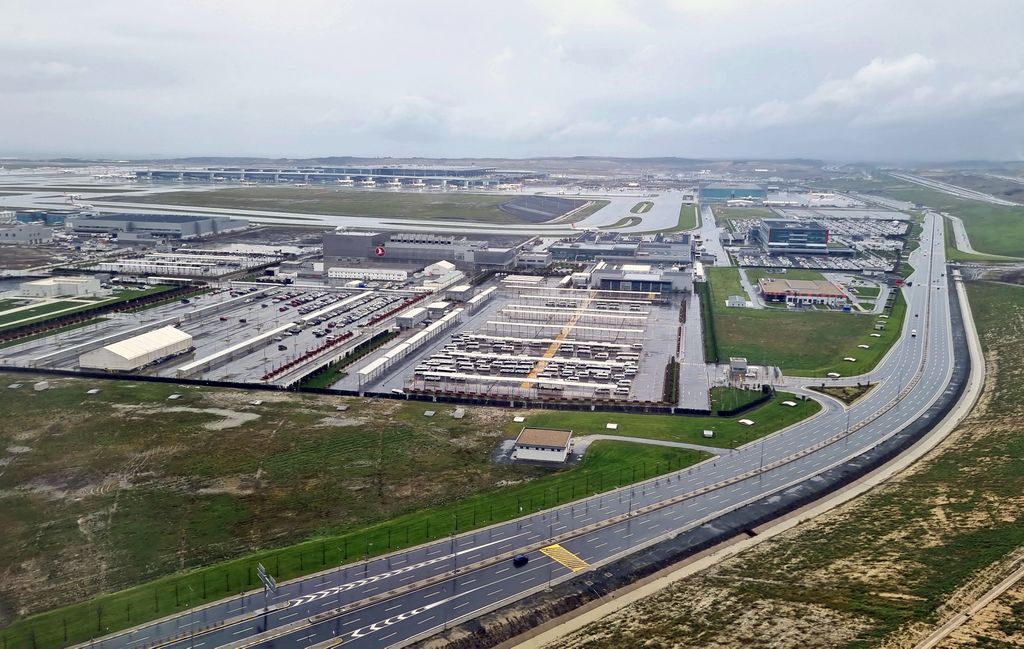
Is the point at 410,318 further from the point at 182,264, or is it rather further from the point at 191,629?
the point at 191,629

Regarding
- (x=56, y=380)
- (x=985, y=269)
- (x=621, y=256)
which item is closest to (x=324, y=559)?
(x=56, y=380)

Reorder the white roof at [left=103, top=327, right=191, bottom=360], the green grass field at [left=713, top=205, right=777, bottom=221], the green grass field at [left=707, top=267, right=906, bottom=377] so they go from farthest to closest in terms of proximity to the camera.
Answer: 1. the green grass field at [left=713, top=205, right=777, bottom=221]
2. the green grass field at [left=707, top=267, right=906, bottom=377]
3. the white roof at [left=103, top=327, right=191, bottom=360]

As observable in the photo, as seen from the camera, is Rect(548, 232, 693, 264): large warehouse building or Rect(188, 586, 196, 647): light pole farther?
Rect(548, 232, 693, 264): large warehouse building

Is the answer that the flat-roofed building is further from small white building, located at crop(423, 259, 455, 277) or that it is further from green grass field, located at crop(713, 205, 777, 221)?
green grass field, located at crop(713, 205, 777, 221)

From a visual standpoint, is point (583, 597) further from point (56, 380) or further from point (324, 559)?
point (56, 380)

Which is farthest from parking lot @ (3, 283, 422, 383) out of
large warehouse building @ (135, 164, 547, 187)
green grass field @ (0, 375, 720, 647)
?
large warehouse building @ (135, 164, 547, 187)

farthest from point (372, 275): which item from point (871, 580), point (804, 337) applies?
point (871, 580)
